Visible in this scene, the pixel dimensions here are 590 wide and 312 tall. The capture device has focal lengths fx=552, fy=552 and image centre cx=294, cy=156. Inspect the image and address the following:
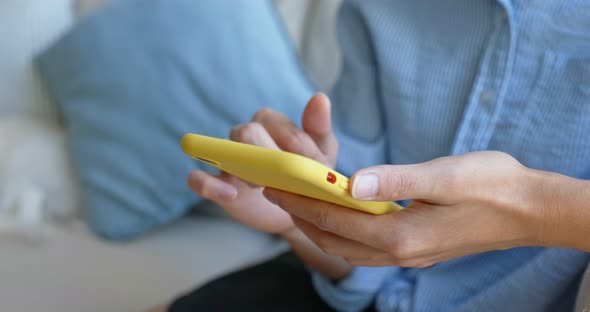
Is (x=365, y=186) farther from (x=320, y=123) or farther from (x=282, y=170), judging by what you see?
(x=320, y=123)

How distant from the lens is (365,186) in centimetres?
46

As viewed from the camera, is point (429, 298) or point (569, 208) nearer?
point (569, 208)

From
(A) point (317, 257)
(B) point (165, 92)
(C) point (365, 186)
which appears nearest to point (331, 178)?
(C) point (365, 186)

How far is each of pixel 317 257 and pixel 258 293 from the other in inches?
3.9

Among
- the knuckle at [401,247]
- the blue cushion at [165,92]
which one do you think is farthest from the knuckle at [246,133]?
the blue cushion at [165,92]

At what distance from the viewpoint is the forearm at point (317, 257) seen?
2.61 ft

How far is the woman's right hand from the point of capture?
2.22 feet

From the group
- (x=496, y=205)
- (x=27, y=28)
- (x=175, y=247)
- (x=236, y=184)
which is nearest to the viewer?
(x=496, y=205)

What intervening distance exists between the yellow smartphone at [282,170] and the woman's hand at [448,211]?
0.06 feet

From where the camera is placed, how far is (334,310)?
77 cm

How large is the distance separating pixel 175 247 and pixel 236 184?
42 centimetres

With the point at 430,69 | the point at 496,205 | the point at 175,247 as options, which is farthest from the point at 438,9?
the point at 175,247

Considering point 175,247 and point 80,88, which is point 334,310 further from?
point 80,88

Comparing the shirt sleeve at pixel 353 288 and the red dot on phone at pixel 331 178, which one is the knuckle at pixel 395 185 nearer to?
the red dot on phone at pixel 331 178
